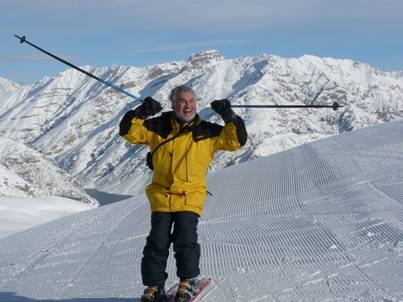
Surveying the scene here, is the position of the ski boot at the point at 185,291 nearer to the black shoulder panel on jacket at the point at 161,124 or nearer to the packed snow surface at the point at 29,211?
the black shoulder panel on jacket at the point at 161,124

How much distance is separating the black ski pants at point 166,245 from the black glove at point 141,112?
727mm

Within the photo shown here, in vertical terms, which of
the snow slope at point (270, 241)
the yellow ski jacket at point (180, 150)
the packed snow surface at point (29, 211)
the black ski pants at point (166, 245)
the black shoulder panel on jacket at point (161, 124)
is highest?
the black shoulder panel on jacket at point (161, 124)

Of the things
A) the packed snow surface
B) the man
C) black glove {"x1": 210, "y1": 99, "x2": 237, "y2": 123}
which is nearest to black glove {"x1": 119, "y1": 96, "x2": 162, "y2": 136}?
the man

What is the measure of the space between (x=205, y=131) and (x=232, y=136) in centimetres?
23

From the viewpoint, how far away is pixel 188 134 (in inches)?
199

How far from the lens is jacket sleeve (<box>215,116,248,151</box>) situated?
16.3 feet

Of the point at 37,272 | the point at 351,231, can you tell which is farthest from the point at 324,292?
the point at 37,272

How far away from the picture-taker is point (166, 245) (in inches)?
199

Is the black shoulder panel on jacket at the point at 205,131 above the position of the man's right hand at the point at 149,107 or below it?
below

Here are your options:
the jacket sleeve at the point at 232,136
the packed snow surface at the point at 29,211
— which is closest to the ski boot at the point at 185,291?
the jacket sleeve at the point at 232,136

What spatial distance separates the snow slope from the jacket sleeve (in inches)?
48.7

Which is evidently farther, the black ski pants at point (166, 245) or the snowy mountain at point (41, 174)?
the snowy mountain at point (41, 174)

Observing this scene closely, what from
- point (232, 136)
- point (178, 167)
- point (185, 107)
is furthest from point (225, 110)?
point (178, 167)

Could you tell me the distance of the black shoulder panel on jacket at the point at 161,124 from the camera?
201 inches
